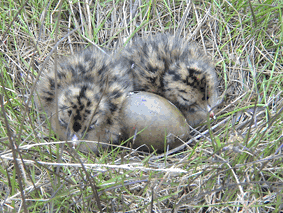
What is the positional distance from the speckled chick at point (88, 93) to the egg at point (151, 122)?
6.7 inches

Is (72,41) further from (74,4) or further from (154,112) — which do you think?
(154,112)

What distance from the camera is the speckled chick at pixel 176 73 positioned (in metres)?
3.58

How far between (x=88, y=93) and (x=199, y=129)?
58.7 inches

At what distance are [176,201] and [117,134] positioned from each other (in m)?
1.20

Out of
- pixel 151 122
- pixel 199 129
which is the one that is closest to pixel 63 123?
pixel 151 122

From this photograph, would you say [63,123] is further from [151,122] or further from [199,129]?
[199,129]

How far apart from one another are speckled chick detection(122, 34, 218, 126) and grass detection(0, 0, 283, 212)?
27 cm

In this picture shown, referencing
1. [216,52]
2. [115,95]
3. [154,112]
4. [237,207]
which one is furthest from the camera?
[216,52]

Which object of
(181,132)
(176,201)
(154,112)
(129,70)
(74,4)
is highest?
(74,4)

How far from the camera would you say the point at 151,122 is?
321 centimetres

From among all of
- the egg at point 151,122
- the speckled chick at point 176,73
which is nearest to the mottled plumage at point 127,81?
the speckled chick at point 176,73

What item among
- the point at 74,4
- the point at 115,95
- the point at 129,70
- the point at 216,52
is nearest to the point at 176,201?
the point at 115,95

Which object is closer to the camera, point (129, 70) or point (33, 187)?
point (33, 187)

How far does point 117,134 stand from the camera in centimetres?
351
